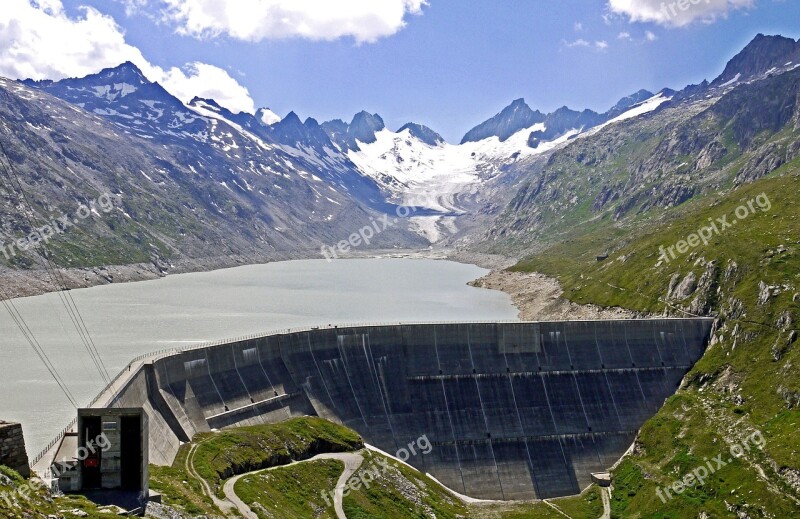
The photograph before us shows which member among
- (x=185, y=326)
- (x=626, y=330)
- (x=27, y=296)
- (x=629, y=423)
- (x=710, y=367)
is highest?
(x=27, y=296)

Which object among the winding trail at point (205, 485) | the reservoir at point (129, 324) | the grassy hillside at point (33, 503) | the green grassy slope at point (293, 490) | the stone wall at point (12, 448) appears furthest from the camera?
the reservoir at point (129, 324)

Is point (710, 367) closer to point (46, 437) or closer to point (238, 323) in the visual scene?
point (46, 437)

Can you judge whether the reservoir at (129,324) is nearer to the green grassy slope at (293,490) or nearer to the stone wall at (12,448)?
the green grassy slope at (293,490)

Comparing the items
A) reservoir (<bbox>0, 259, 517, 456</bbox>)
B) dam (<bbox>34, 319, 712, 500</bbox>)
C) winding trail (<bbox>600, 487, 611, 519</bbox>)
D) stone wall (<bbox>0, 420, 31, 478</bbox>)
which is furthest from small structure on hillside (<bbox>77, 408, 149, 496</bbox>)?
winding trail (<bbox>600, 487, 611, 519</bbox>)

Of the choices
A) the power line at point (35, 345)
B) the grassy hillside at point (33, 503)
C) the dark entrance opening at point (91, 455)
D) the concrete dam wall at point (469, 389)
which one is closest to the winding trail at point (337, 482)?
the concrete dam wall at point (469, 389)

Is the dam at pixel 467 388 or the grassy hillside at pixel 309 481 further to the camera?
the dam at pixel 467 388

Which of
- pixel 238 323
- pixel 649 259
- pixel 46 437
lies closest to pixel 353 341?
pixel 46 437
